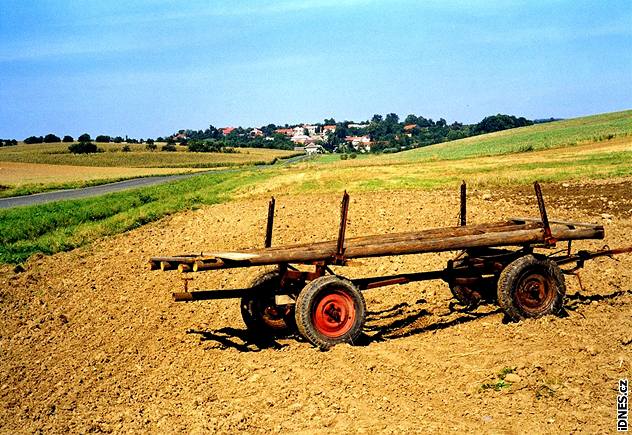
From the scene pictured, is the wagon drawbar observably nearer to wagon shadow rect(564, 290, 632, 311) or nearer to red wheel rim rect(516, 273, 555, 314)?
red wheel rim rect(516, 273, 555, 314)

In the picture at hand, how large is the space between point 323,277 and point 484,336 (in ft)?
6.90

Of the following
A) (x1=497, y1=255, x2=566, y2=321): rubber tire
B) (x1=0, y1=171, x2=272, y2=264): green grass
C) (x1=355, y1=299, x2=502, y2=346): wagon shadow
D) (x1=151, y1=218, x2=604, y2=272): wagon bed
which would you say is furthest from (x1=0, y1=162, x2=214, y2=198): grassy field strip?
(x1=497, y1=255, x2=566, y2=321): rubber tire

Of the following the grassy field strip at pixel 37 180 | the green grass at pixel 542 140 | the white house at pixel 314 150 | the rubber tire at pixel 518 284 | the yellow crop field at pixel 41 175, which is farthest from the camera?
the white house at pixel 314 150

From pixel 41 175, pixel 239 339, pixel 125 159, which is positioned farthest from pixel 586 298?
pixel 125 159

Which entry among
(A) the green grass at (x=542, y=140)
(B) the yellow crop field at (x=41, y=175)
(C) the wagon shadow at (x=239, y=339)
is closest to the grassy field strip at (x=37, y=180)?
(B) the yellow crop field at (x=41, y=175)

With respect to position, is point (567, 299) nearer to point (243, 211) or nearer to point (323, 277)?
point (323, 277)

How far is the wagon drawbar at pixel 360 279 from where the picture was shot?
21.2ft

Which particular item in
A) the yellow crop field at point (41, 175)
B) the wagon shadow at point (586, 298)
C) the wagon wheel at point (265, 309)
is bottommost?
the wagon shadow at point (586, 298)

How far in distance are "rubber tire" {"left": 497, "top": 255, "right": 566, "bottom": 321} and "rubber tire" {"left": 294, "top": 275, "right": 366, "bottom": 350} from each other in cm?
183

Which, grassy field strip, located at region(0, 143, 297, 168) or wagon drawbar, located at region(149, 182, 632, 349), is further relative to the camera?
grassy field strip, located at region(0, 143, 297, 168)

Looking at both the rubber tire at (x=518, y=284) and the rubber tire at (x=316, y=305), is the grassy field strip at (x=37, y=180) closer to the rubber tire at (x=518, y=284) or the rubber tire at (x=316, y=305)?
the rubber tire at (x=316, y=305)

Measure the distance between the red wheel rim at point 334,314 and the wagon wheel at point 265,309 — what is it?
0.87 meters

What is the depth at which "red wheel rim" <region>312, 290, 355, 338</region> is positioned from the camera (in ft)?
21.5

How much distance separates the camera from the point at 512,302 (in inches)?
273
